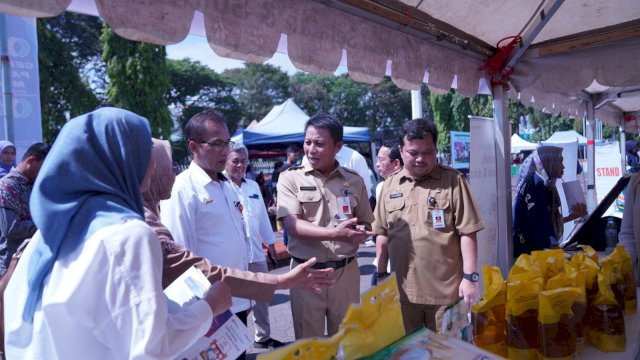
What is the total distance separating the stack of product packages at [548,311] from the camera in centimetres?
163

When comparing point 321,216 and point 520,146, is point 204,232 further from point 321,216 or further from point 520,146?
point 520,146

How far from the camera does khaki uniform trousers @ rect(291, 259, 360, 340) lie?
251 centimetres

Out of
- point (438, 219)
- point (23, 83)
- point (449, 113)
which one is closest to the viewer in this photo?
point (438, 219)

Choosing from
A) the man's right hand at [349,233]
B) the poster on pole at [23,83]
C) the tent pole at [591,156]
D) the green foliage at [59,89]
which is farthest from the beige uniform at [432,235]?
the green foliage at [59,89]

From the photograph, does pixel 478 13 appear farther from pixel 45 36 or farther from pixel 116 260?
pixel 45 36

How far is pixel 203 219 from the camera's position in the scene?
2.45 m

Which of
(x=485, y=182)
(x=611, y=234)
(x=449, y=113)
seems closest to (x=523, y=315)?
(x=485, y=182)

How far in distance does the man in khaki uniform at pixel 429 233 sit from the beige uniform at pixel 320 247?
0.85ft

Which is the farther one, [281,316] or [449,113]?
[449,113]

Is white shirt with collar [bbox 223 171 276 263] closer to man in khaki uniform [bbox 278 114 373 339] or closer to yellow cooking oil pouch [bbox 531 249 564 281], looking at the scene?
man in khaki uniform [bbox 278 114 373 339]

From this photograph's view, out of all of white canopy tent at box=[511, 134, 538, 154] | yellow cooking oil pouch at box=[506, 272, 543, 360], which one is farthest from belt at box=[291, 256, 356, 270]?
white canopy tent at box=[511, 134, 538, 154]

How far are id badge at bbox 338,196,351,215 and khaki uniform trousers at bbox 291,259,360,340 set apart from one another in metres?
0.31

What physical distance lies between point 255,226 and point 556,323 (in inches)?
131

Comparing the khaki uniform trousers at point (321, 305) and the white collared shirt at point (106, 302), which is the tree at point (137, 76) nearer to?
the khaki uniform trousers at point (321, 305)
